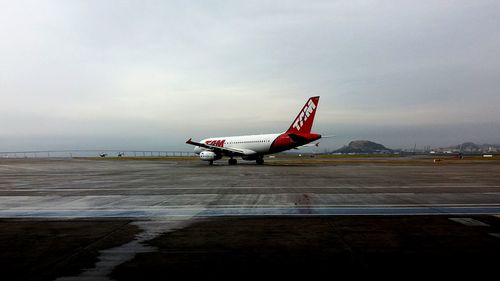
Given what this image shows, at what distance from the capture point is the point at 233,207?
445 inches

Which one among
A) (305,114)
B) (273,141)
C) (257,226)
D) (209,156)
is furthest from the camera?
(209,156)

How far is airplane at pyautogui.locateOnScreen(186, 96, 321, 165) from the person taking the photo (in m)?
41.5

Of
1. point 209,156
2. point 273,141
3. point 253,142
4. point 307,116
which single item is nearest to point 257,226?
point 307,116

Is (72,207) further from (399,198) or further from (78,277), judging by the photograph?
(399,198)

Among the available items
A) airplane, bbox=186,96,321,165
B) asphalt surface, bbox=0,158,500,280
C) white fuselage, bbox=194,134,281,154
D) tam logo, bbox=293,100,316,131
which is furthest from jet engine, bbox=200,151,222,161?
asphalt surface, bbox=0,158,500,280

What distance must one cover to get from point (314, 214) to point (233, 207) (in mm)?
2698

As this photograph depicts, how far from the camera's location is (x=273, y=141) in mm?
43625

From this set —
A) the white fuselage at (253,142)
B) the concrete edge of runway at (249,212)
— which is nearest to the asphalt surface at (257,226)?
the concrete edge of runway at (249,212)

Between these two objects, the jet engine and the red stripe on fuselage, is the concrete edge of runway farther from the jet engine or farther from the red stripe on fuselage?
the jet engine

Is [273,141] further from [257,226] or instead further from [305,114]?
[257,226]

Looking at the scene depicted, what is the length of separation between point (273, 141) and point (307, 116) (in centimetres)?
519

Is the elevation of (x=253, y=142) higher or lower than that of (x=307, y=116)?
lower

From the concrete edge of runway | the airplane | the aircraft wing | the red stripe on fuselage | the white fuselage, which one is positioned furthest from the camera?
the aircraft wing

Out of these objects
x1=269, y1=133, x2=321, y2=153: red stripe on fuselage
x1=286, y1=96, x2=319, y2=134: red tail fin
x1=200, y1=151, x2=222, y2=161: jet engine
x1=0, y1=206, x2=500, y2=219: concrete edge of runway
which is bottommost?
x1=0, y1=206, x2=500, y2=219: concrete edge of runway
